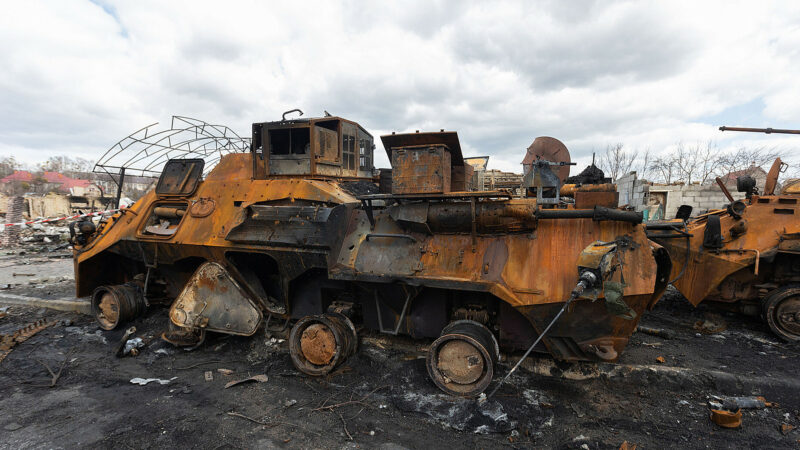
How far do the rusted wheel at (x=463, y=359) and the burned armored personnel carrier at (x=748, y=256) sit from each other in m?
3.72

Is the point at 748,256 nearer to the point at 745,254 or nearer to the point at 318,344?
the point at 745,254

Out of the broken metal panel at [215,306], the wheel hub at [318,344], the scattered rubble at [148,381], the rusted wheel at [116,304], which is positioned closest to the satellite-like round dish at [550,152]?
the wheel hub at [318,344]

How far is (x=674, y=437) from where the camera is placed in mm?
3340

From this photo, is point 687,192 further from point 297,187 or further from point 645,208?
point 297,187

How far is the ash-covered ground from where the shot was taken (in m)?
3.40

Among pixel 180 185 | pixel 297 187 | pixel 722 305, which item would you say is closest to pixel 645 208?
pixel 722 305

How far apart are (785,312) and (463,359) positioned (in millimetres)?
5371

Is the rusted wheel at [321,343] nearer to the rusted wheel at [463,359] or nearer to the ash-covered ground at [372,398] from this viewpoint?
the ash-covered ground at [372,398]

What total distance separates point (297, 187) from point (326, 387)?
8.74ft

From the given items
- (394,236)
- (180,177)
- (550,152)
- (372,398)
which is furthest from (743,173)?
(180,177)

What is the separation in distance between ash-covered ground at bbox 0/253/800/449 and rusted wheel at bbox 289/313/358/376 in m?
0.16

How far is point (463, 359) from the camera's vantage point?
3.99 m

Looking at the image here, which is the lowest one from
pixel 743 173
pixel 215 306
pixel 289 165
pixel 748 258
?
pixel 215 306

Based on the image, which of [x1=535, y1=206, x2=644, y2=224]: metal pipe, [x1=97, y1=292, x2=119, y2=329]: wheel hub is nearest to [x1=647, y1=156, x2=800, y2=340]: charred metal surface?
[x1=535, y1=206, x2=644, y2=224]: metal pipe
